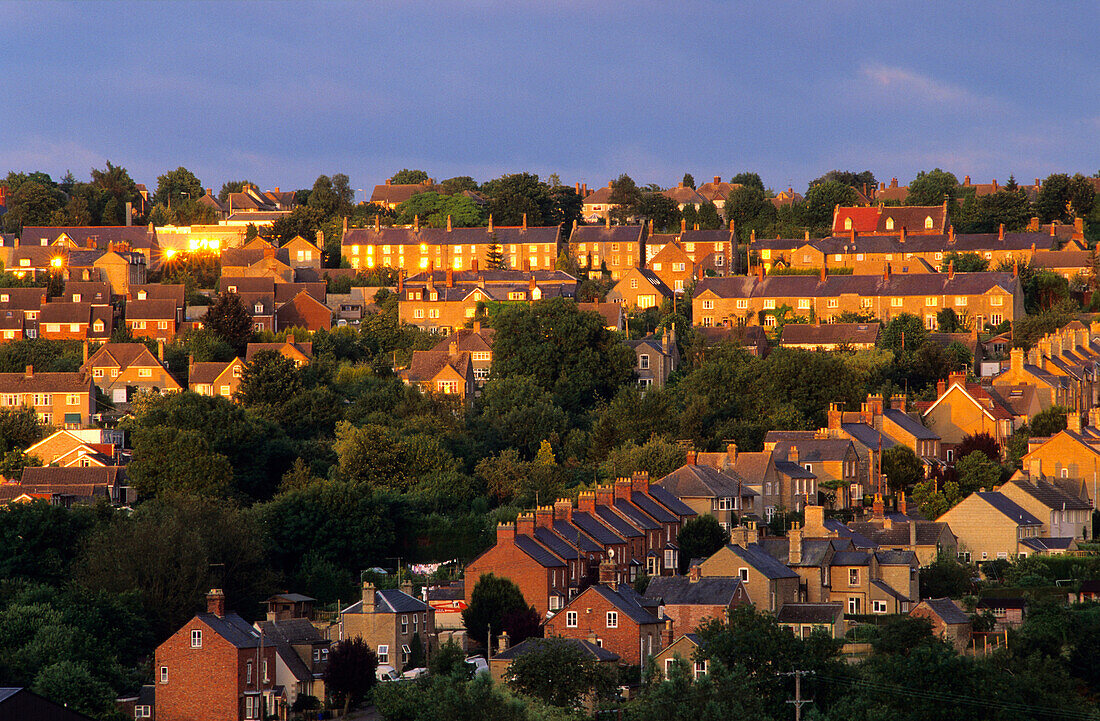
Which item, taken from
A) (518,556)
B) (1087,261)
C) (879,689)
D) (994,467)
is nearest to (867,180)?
(1087,261)

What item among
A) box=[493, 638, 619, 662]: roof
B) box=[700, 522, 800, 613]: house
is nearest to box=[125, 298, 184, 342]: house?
box=[700, 522, 800, 613]: house

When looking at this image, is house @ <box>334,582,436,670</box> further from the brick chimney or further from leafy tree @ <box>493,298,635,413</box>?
leafy tree @ <box>493,298,635,413</box>

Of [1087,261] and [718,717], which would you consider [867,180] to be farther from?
[718,717]

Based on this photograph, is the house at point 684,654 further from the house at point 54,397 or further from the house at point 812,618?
the house at point 54,397

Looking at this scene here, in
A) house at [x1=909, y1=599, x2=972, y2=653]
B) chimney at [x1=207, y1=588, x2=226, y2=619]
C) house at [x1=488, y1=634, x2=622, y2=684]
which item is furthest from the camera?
chimney at [x1=207, y1=588, x2=226, y2=619]

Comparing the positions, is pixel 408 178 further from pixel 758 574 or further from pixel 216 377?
pixel 758 574

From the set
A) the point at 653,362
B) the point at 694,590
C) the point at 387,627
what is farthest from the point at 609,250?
the point at 387,627

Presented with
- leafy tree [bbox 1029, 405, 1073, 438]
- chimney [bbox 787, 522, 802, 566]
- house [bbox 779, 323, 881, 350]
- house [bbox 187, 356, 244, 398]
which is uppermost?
house [bbox 779, 323, 881, 350]
